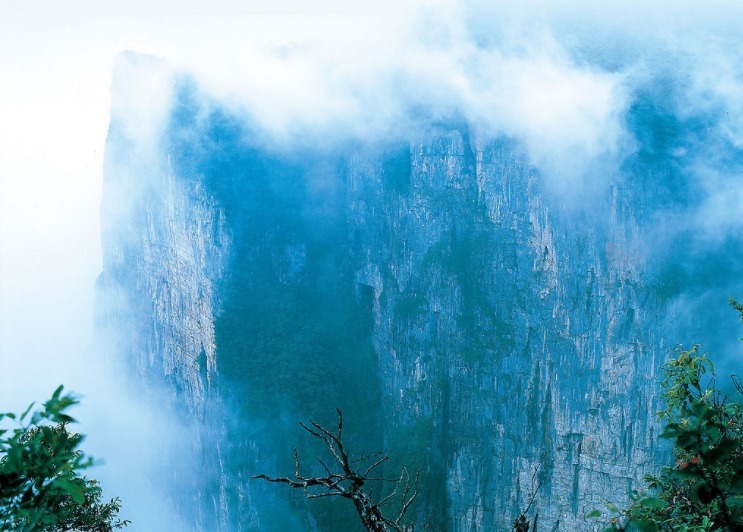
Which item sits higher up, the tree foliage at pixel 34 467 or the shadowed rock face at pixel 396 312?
the shadowed rock face at pixel 396 312

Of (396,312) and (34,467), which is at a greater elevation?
(396,312)

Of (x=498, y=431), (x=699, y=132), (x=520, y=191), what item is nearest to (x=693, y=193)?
(x=699, y=132)

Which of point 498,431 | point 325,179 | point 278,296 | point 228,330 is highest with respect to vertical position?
point 325,179

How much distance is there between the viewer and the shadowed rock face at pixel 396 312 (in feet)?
70.3

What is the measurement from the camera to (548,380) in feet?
A: 74.2

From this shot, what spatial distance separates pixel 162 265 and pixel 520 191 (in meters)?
18.5

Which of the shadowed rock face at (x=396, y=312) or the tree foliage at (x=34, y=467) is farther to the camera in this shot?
the shadowed rock face at (x=396, y=312)

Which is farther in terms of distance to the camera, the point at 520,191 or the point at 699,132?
the point at 520,191

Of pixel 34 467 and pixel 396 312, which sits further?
pixel 396 312

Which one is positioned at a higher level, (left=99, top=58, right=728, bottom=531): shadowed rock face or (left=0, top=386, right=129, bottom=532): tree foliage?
(left=99, top=58, right=728, bottom=531): shadowed rock face

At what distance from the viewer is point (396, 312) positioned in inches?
1076

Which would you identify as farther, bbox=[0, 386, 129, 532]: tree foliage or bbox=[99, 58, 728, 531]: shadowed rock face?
bbox=[99, 58, 728, 531]: shadowed rock face

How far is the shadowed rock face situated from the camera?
70.3ft

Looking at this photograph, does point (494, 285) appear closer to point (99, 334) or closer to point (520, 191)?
point (520, 191)
